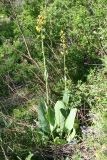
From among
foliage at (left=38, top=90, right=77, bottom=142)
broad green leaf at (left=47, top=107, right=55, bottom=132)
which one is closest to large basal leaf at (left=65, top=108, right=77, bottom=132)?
foliage at (left=38, top=90, right=77, bottom=142)

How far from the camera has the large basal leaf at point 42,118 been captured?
16.6 feet

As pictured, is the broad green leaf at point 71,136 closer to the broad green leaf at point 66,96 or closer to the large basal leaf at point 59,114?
the large basal leaf at point 59,114

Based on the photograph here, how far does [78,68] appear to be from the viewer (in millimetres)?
5914

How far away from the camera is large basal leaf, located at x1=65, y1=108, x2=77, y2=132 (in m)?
5.02

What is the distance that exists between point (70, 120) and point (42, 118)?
0.33 m

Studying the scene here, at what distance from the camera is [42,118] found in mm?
5086

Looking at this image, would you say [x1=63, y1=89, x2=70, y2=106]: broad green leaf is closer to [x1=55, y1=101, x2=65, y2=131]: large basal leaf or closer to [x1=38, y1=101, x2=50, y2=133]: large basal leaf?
[x1=55, y1=101, x2=65, y2=131]: large basal leaf

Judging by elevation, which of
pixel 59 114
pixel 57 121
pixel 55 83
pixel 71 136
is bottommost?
pixel 71 136

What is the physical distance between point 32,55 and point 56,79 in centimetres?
54

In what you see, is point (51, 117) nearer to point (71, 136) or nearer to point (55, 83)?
point (71, 136)

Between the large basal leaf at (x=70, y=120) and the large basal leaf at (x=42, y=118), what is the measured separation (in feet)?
0.79

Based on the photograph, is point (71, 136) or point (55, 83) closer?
point (71, 136)

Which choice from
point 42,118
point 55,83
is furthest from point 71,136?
point 55,83

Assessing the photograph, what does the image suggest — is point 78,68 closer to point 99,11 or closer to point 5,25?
point 99,11
